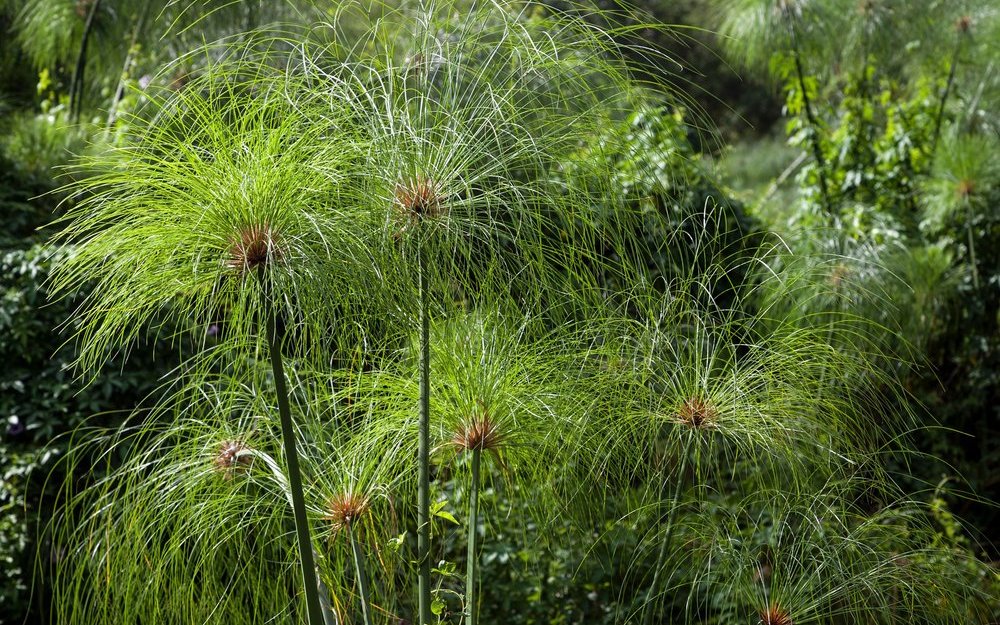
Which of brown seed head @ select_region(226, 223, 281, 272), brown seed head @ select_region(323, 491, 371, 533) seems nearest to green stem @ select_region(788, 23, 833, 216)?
brown seed head @ select_region(323, 491, 371, 533)

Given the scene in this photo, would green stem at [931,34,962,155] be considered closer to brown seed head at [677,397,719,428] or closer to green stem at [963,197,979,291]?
green stem at [963,197,979,291]

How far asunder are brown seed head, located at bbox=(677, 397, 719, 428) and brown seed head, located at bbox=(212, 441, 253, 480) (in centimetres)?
92

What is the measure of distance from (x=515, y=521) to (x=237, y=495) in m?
1.80

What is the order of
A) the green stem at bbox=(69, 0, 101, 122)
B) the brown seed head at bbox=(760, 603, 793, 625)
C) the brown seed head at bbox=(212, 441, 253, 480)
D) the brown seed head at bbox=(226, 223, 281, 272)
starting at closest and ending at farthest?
1. the brown seed head at bbox=(226, 223, 281, 272)
2. the brown seed head at bbox=(760, 603, 793, 625)
3. the brown seed head at bbox=(212, 441, 253, 480)
4. the green stem at bbox=(69, 0, 101, 122)

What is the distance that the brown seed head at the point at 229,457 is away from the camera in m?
2.08

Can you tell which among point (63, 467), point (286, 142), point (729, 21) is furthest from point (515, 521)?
point (729, 21)

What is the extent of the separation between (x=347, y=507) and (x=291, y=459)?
1.33ft

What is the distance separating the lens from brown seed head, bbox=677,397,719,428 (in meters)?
2.00

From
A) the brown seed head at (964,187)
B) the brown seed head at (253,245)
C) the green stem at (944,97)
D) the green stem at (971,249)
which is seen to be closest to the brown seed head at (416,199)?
the brown seed head at (253,245)

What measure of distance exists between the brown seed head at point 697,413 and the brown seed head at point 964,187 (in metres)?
3.80

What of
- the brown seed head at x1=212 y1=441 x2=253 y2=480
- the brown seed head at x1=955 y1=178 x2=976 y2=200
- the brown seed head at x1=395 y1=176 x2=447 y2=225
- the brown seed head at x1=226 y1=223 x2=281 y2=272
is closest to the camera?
the brown seed head at x1=226 y1=223 x2=281 y2=272

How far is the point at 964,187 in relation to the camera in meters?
5.12

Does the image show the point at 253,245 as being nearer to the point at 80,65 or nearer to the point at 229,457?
the point at 229,457

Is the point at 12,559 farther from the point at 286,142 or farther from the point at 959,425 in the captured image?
the point at 959,425
